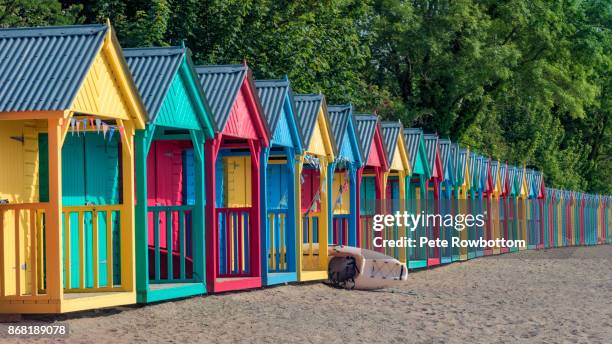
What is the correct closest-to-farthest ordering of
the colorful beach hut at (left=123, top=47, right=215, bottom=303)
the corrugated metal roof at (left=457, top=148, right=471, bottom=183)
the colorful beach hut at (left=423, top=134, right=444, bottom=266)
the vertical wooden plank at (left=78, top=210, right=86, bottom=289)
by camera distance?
the vertical wooden plank at (left=78, top=210, right=86, bottom=289)
the colorful beach hut at (left=123, top=47, right=215, bottom=303)
the colorful beach hut at (left=423, top=134, right=444, bottom=266)
the corrugated metal roof at (left=457, top=148, right=471, bottom=183)

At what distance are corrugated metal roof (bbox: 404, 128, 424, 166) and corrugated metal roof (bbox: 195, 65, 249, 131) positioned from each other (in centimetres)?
1120

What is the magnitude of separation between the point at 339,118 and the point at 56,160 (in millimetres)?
11418

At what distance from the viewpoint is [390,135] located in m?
26.9

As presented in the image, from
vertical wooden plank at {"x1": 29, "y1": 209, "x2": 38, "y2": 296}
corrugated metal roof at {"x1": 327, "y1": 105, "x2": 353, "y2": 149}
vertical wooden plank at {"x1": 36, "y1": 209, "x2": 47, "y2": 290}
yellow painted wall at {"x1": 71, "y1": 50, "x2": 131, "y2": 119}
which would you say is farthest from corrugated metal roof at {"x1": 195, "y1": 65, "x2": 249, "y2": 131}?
corrugated metal roof at {"x1": 327, "y1": 105, "x2": 353, "y2": 149}

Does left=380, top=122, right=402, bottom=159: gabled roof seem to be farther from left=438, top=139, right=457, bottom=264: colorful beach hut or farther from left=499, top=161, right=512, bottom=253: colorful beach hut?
left=499, top=161, right=512, bottom=253: colorful beach hut

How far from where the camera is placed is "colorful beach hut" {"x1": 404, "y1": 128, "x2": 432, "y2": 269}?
28.5 metres

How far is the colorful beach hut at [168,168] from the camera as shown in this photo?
14328mm

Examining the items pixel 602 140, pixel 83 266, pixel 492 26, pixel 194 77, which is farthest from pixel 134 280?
pixel 602 140

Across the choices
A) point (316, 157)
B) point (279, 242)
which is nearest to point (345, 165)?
point (316, 157)

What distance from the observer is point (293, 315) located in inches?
605

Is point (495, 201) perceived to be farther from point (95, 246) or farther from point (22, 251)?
point (22, 251)

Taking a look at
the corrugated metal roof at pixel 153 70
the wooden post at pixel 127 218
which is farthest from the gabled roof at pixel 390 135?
the wooden post at pixel 127 218

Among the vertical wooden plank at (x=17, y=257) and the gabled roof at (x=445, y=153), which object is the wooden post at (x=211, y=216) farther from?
the gabled roof at (x=445, y=153)

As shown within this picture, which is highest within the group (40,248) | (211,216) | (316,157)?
(316,157)
